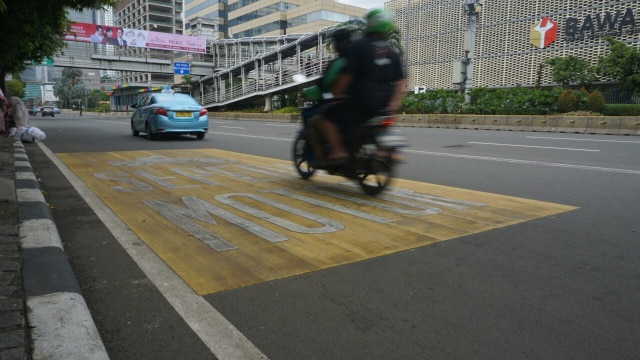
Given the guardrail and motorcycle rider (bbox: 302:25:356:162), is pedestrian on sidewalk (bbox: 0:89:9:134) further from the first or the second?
the guardrail

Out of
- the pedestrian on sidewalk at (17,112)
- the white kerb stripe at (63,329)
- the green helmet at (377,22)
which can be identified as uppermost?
the green helmet at (377,22)

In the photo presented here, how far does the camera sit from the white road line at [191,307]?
225cm

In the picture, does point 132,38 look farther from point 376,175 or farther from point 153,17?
point 153,17

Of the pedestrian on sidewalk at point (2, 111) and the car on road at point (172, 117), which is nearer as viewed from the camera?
the pedestrian on sidewalk at point (2, 111)

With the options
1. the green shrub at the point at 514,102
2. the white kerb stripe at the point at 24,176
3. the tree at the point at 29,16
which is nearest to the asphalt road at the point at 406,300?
the white kerb stripe at the point at 24,176

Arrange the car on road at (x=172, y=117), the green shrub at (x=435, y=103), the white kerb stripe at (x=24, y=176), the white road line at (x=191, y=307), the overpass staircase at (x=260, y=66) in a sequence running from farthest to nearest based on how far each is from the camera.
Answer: the overpass staircase at (x=260, y=66) → the green shrub at (x=435, y=103) → the car on road at (x=172, y=117) → the white kerb stripe at (x=24, y=176) → the white road line at (x=191, y=307)

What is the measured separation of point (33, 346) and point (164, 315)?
2.09 feet

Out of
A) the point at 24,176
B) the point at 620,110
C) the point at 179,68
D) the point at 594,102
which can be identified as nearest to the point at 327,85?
A: the point at 24,176

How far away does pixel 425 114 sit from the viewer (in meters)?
25.6

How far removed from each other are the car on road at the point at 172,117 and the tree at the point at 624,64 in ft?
91.0

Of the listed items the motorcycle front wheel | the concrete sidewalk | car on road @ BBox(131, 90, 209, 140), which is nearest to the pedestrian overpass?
car on road @ BBox(131, 90, 209, 140)

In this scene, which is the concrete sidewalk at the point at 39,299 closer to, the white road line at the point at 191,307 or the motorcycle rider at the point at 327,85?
the white road line at the point at 191,307

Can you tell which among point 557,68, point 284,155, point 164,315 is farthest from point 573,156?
point 557,68

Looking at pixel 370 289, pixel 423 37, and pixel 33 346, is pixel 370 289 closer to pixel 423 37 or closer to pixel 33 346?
pixel 33 346
